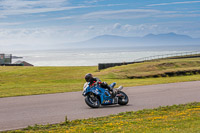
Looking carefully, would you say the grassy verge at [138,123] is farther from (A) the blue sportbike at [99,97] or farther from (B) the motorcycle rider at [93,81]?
(B) the motorcycle rider at [93,81]

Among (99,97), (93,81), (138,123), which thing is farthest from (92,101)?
(138,123)

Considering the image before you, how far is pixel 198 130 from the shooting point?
816cm

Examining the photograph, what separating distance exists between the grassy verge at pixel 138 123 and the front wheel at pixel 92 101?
1975 millimetres

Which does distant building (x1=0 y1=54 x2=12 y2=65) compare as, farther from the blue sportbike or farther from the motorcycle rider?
the motorcycle rider

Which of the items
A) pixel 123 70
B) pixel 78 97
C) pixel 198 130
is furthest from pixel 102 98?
pixel 123 70

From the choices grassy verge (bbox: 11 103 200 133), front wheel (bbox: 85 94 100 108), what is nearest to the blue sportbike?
front wheel (bbox: 85 94 100 108)

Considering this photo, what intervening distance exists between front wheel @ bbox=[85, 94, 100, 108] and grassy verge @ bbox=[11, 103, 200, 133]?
1.97 metres

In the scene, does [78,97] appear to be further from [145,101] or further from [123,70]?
[123,70]

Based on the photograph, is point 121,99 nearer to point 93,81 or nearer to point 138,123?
point 93,81

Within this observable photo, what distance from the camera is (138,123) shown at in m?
9.58

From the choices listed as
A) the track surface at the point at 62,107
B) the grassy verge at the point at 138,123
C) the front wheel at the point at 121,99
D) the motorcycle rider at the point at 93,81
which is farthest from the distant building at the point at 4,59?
the grassy verge at the point at 138,123

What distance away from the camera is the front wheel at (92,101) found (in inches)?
519

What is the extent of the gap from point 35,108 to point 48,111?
3.07 feet

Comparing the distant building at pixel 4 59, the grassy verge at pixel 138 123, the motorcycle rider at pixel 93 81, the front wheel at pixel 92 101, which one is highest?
the distant building at pixel 4 59
